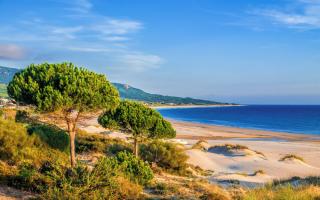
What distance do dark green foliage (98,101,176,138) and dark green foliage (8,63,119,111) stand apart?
6189 millimetres

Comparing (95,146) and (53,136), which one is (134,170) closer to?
(53,136)

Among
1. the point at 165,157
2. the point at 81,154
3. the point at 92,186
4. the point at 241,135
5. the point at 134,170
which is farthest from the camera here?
the point at 241,135

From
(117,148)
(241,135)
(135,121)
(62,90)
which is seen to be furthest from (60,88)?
(241,135)

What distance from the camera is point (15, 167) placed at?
43.4 ft

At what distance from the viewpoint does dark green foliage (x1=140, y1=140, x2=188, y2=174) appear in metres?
24.2

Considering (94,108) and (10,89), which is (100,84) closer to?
(94,108)

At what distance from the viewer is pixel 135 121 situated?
21625 millimetres

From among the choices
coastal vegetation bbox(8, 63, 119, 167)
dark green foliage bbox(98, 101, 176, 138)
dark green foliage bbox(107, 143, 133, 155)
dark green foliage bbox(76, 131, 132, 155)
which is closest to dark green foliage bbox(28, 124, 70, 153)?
dark green foliage bbox(98, 101, 176, 138)

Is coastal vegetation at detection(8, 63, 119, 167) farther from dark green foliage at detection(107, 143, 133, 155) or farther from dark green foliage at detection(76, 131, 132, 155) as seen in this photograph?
dark green foliage at detection(107, 143, 133, 155)

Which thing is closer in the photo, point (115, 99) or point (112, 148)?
point (115, 99)

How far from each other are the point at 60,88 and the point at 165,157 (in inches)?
465

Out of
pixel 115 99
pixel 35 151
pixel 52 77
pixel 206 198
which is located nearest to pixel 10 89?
pixel 52 77

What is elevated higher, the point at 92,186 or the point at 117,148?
the point at 92,186

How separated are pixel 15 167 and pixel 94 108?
368 centimetres
